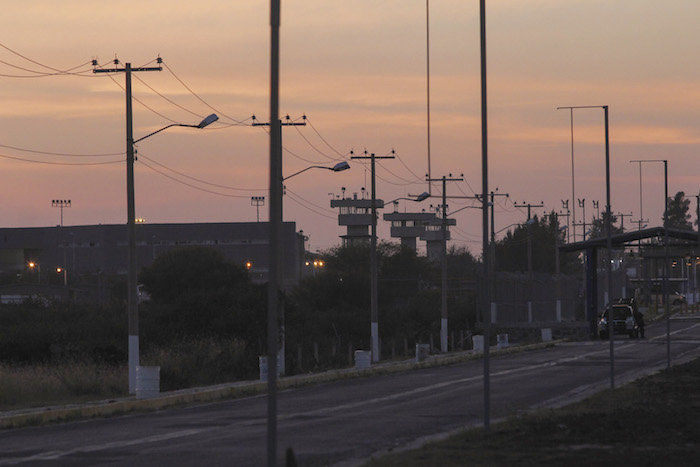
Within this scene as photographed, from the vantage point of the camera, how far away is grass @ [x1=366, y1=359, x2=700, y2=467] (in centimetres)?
1579

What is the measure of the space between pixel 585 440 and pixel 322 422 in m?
7.73

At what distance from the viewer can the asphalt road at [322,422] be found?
18766 mm

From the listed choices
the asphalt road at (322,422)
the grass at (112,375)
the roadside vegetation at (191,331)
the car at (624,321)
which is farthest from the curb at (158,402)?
the car at (624,321)

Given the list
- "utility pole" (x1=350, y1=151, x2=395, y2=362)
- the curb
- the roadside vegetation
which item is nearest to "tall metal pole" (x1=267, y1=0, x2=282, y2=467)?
the curb

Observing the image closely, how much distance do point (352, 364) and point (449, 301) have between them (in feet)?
144

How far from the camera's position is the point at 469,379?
39.2m

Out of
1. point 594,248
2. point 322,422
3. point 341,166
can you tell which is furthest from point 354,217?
point 322,422

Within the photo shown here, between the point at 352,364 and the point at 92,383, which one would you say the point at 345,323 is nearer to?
the point at 352,364

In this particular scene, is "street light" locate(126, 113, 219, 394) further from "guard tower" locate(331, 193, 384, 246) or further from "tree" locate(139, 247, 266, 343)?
"guard tower" locate(331, 193, 384, 246)

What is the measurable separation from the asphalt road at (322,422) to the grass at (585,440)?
1.21 metres

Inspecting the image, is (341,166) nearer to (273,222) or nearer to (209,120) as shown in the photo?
(209,120)

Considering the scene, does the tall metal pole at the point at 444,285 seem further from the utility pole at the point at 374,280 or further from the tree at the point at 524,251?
the tree at the point at 524,251

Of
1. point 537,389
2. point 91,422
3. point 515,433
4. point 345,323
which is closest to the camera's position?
point 515,433

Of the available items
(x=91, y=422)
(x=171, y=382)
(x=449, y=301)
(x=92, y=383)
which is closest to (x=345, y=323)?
(x=449, y=301)
